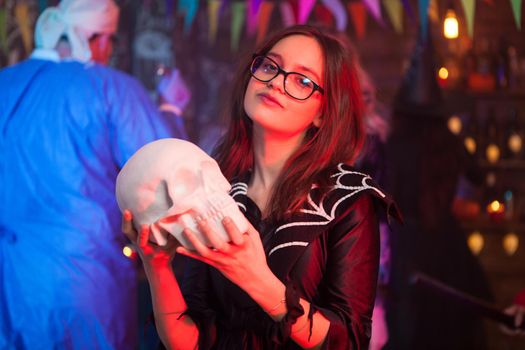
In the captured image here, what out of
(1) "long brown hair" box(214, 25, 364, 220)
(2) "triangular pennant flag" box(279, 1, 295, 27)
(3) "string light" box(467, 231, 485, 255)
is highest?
(2) "triangular pennant flag" box(279, 1, 295, 27)

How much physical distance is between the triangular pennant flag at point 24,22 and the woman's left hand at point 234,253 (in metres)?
2.61

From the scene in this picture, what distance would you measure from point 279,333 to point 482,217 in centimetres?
293

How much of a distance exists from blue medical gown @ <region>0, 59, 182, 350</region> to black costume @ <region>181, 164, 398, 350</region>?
3.34 ft

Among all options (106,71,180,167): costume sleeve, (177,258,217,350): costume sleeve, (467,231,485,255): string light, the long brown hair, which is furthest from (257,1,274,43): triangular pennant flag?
(177,258,217,350): costume sleeve

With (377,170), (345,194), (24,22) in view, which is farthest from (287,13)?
(345,194)

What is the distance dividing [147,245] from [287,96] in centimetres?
47

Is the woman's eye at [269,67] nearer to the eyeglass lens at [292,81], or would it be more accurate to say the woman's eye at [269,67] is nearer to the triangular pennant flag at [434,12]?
the eyeglass lens at [292,81]

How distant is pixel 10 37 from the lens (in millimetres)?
3961

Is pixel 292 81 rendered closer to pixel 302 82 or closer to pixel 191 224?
pixel 302 82

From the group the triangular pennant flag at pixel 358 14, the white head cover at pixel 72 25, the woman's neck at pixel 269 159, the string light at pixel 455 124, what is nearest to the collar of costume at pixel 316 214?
the woman's neck at pixel 269 159

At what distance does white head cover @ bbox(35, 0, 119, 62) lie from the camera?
2.72 m

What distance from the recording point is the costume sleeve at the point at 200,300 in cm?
Result: 153

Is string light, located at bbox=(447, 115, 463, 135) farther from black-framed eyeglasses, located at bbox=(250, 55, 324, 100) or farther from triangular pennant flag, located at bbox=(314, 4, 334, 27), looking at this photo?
black-framed eyeglasses, located at bbox=(250, 55, 324, 100)

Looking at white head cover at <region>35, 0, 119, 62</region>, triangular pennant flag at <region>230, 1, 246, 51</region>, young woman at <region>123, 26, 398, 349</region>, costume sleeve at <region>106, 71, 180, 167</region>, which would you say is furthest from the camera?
triangular pennant flag at <region>230, 1, 246, 51</region>
